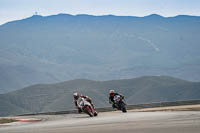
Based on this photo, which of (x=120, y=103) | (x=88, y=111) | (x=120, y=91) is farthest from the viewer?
(x=120, y=91)

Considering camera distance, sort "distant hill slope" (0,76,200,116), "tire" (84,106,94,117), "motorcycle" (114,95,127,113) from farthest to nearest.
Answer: "distant hill slope" (0,76,200,116)
"motorcycle" (114,95,127,113)
"tire" (84,106,94,117)

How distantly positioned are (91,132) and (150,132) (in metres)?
2.18

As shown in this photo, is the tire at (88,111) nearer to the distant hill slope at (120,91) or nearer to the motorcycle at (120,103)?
the motorcycle at (120,103)

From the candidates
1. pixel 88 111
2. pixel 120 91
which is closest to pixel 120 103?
pixel 88 111

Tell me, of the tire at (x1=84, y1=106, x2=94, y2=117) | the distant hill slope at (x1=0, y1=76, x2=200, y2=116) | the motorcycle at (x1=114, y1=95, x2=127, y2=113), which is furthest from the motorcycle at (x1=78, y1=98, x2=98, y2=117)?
the distant hill slope at (x1=0, y1=76, x2=200, y2=116)

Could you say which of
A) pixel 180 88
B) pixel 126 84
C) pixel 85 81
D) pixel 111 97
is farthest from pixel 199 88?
pixel 111 97

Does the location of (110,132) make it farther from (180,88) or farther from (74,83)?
(74,83)

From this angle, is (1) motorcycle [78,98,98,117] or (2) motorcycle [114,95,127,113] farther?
(2) motorcycle [114,95,127,113]

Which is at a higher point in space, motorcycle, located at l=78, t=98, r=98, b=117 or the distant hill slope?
the distant hill slope

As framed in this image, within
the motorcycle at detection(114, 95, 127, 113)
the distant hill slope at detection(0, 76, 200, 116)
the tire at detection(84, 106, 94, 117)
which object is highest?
the distant hill slope at detection(0, 76, 200, 116)

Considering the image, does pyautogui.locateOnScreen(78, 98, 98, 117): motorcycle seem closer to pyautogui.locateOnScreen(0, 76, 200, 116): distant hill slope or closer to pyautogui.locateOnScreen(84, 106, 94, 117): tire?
pyautogui.locateOnScreen(84, 106, 94, 117): tire

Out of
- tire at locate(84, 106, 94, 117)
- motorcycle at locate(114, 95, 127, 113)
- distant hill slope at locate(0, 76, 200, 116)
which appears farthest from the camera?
distant hill slope at locate(0, 76, 200, 116)

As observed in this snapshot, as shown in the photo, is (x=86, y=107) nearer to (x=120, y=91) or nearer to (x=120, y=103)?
(x=120, y=103)

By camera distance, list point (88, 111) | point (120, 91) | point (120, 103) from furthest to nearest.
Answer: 1. point (120, 91)
2. point (120, 103)
3. point (88, 111)
